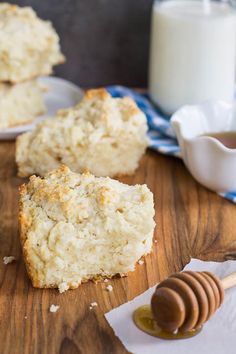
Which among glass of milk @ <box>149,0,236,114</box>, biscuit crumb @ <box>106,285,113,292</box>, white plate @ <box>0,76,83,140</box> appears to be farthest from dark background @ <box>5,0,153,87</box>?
biscuit crumb @ <box>106,285,113,292</box>

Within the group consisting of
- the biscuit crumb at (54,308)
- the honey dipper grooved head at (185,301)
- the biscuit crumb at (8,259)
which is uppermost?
the honey dipper grooved head at (185,301)

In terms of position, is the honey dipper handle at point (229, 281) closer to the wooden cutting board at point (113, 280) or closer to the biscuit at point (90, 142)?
the wooden cutting board at point (113, 280)

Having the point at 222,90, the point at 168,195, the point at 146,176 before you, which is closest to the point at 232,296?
the point at 168,195

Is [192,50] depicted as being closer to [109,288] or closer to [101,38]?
[101,38]

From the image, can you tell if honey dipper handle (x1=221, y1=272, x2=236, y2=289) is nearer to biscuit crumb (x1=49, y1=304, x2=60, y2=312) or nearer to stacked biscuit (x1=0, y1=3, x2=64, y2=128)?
biscuit crumb (x1=49, y1=304, x2=60, y2=312)

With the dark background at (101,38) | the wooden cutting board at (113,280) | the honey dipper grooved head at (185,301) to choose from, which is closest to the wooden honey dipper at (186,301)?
the honey dipper grooved head at (185,301)

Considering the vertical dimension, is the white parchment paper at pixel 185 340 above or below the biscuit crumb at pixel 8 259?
above

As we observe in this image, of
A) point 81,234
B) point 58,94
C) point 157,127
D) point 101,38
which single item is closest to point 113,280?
point 81,234
